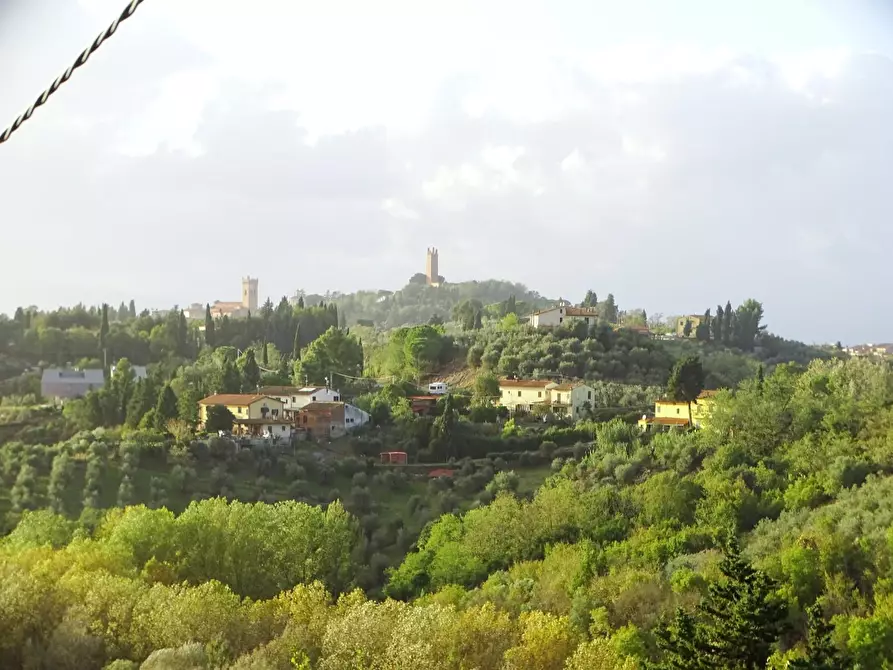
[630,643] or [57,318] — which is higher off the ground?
[57,318]

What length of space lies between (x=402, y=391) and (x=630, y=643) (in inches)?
972

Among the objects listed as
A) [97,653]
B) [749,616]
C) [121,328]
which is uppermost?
[121,328]

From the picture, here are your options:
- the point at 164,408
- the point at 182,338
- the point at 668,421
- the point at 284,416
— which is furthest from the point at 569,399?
the point at 182,338

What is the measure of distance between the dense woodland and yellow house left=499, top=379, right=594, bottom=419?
90cm

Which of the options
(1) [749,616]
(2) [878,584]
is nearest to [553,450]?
(2) [878,584]

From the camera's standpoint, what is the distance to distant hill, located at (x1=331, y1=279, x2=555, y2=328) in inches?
4424

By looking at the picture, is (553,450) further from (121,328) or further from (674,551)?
(121,328)

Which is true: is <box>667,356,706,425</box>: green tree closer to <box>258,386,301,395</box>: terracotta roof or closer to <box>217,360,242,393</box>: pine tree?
<box>258,386,301,395</box>: terracotta roof

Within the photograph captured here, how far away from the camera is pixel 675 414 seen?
33031mm

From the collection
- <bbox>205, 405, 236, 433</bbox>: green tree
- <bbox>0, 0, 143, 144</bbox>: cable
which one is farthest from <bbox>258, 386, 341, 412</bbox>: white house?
<bbox>0, 0, 143, 144</bbox>: cable

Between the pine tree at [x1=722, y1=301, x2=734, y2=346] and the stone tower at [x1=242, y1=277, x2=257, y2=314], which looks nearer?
the pine tree at [x1=722, y1=301, x2=734, y2=346]

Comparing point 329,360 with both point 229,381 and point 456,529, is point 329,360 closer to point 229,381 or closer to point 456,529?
point 229,381

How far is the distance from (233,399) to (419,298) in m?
Result: 87.1

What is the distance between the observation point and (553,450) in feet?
100
